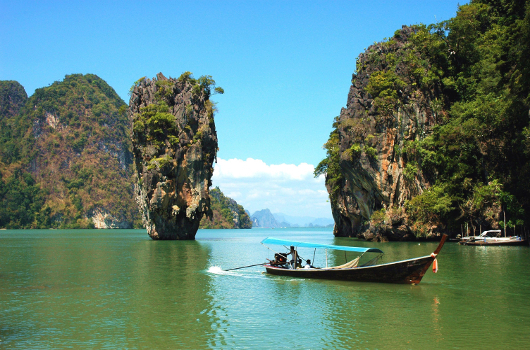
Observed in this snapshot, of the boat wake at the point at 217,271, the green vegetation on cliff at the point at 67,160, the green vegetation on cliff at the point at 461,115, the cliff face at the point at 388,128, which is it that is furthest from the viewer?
the green vegetation on cliff at the point at 67,160

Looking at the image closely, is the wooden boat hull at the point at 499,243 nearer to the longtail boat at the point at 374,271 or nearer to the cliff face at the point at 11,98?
the longtail boat at the point at 374,271

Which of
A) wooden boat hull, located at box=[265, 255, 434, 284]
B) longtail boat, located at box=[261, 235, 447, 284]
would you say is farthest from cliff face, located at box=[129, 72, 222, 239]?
wooden boat hull, located at box=[265, 255, 434, 284]

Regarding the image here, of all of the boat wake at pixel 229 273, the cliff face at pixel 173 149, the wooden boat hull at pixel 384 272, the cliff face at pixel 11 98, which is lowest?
the boat wake at pixel 229 273

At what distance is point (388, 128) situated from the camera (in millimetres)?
44031

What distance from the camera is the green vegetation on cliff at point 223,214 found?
563 feet

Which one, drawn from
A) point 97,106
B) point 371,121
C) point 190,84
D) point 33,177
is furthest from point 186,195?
point 97,106

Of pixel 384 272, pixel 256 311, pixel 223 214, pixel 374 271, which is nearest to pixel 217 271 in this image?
pixel 374 271

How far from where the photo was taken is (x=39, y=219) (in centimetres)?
13225

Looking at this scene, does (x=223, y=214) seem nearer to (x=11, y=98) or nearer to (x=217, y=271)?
(x=11, y=98)

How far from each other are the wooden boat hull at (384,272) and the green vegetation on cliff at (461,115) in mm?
20088

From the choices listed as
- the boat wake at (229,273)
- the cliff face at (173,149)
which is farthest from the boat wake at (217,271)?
the cliff face at (173,149)

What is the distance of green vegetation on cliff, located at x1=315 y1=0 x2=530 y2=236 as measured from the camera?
35688mm

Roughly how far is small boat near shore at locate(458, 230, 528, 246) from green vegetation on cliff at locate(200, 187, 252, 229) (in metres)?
136

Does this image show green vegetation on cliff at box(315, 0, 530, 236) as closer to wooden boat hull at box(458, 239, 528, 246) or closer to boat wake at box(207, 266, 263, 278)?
wooden boat hull at box(458, 239, 528, 246)
